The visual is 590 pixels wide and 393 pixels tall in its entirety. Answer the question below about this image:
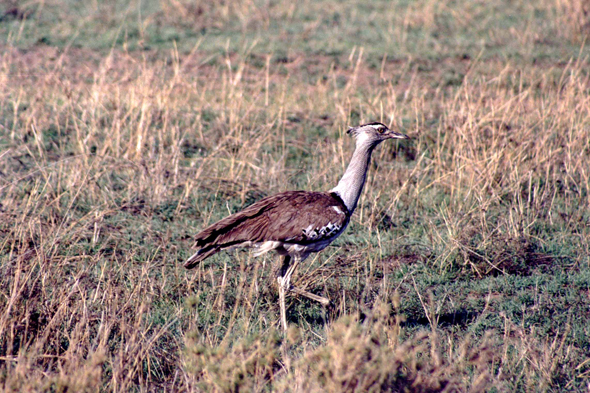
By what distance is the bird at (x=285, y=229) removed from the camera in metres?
4.14

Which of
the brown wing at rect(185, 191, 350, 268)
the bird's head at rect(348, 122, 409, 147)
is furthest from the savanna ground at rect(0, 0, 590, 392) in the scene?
the bird's head at rect(348, 122, 409, 147)

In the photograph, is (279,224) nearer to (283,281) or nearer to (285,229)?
(285,229)

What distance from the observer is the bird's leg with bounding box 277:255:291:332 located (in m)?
4.17

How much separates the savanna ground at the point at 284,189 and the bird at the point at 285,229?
0.18 metres

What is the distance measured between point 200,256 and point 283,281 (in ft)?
1.88

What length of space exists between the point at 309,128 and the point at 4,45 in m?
4.89

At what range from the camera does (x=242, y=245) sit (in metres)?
4.20

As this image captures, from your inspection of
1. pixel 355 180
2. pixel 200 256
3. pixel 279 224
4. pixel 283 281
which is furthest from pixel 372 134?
pixel 200 256

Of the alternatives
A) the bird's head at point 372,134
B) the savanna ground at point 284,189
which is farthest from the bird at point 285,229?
the bird's head at point 372,134

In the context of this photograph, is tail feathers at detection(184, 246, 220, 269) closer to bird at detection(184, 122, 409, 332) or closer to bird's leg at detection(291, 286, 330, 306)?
bird at detection(184, 122, 409, 332)

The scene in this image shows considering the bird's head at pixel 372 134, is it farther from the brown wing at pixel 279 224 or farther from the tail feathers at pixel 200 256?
the tail feathers at pixel 200 256

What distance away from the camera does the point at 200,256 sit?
4082 millimetres

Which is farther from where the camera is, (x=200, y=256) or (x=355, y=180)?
(x=355, y=180)

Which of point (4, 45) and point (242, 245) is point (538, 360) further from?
point (4, 45)
